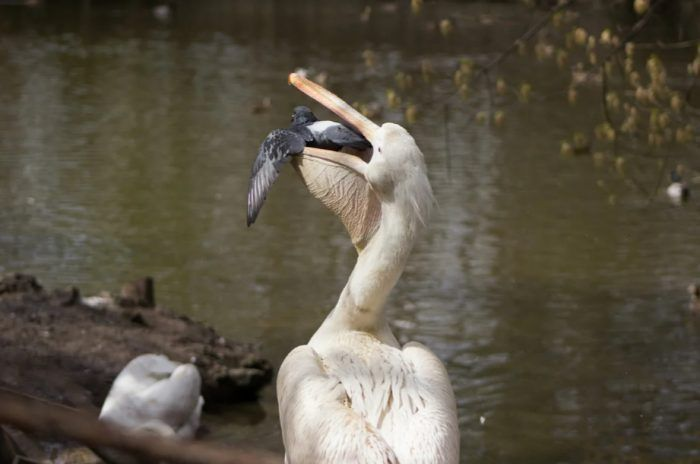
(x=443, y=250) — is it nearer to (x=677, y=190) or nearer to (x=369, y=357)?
(x=677, y=190)

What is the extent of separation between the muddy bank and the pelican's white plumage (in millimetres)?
270

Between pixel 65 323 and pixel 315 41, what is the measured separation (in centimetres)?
1769

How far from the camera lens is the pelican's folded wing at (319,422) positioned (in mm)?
3693

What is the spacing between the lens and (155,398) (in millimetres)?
6305

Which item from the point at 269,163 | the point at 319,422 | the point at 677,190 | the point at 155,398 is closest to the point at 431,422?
the point at 319,422

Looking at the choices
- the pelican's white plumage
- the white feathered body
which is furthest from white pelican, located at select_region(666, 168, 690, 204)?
the white feathered body

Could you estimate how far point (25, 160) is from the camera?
43.5 feet

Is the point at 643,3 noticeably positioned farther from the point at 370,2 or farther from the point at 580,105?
the point at 370,2

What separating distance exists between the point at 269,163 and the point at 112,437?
9.51 ft

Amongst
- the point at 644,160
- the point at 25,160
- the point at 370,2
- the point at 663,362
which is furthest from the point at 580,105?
the point at 370,2

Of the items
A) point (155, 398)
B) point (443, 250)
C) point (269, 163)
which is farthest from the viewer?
point (443, 250)

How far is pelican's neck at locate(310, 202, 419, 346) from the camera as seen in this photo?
4414mm

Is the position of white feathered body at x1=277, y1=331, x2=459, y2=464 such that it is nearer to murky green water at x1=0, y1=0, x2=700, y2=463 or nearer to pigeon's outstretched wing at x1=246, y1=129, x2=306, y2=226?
pigeon's outstretched wing at x1=246, y1=129, x2=306, y2=226

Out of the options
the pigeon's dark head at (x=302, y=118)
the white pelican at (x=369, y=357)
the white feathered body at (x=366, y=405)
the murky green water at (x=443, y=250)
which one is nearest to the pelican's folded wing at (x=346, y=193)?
the white pelican at (x=369, y=357)
